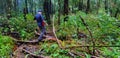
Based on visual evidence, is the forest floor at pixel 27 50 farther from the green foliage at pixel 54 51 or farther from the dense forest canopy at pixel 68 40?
the green foliage at pixel 54 51

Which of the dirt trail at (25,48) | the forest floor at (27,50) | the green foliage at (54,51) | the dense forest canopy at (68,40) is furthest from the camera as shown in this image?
the dirt trail at (25,48)

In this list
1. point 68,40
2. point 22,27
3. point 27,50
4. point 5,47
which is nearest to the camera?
point 5,47

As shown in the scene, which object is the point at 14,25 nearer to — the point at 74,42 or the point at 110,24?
the point at 74,42

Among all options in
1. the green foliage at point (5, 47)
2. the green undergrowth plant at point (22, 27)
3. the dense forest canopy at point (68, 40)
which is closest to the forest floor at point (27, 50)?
the dense forest canopy at point (68, 40)

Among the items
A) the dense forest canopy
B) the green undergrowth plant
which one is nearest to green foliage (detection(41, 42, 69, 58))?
the dense forest canopy

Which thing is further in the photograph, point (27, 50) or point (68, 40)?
point (68, 40)

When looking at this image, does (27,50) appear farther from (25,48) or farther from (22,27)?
(22,27)

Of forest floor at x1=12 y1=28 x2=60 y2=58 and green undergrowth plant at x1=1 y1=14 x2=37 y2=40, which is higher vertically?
green undergrowth plant at x1=1 y1=14 x2=37 y2=40

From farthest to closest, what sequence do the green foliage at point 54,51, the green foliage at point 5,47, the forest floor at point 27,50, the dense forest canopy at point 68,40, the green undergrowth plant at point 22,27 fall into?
1. the green undergrowth plant at point 22,27
2. the forest floor at point 27,50
3. the green foliage at point 5,47
4. the dense forest canopy at point 68,40
5. the green foliage at point 54,51

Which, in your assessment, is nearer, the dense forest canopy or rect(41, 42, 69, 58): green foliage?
rect(41, 42, 69, 58): green foliage

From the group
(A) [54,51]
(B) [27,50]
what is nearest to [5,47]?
(B) [27,50]

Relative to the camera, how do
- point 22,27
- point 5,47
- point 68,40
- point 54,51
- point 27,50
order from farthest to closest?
point 22,27 < point 68,40 < point 27,50 < point 5,47 < point 54,51

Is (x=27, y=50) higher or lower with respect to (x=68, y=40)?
lower

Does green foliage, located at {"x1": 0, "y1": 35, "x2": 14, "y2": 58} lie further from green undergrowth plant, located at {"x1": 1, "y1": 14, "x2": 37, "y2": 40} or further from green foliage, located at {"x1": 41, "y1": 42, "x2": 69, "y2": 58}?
green foliage, located at {"x1": 41, "y1": 42, "x2": 69, "y2": 58}
